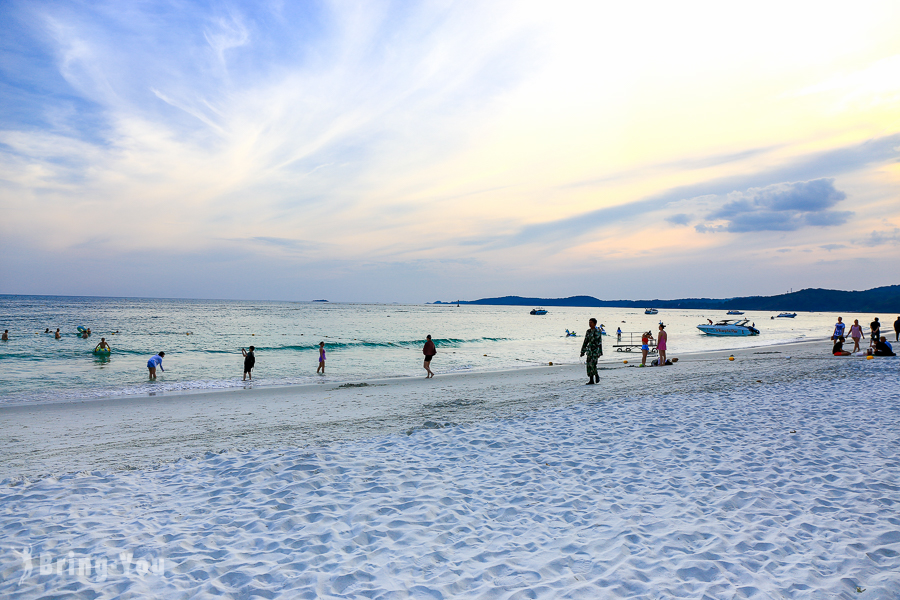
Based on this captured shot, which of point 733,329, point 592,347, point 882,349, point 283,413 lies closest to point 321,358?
point 283,413

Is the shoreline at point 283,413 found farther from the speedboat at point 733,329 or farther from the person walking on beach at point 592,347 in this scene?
the speedboat at point 733,329

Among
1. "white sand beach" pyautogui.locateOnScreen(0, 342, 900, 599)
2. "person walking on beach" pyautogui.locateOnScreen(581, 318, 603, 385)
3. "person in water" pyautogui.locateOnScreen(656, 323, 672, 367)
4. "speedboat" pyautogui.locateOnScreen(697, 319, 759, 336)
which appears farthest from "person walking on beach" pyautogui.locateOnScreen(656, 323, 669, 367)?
"speedboat" pyautogui.locateOnScreen(697, 319, 759, 336)

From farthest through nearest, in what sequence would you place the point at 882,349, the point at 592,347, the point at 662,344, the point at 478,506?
the point at 662,344 → the point at 882,349 → the point at 592,347 → the point at 478,506

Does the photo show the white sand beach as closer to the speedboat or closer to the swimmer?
the swimmer

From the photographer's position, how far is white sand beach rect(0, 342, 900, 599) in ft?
13.0

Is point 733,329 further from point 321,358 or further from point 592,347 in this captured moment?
point 321,358

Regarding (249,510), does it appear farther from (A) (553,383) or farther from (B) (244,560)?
(A) (553,383)

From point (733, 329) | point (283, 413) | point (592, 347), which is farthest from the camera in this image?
point (733, 329)

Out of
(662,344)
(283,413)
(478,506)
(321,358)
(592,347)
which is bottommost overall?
(283,413)

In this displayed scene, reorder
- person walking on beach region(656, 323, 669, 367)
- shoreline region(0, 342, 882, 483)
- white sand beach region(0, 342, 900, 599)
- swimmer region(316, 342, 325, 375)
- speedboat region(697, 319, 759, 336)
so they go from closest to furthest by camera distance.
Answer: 1. white sand beach region(0, 342, 900, 599)
2. shoreline region(0, 342, 882, 483)
3. person walking on beach region(656, 323, 669, 367)
4. swimmer region(316, 342, 325, 375)
5. speedboat region(697, 319, 759, 336)

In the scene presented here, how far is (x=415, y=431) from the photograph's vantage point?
8859 mm

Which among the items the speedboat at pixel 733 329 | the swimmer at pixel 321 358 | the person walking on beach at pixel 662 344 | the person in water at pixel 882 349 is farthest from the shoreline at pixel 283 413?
the speedboat at pixel 733 329

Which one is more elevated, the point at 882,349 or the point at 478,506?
the point at 882,349

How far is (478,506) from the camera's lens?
17.8 ft
